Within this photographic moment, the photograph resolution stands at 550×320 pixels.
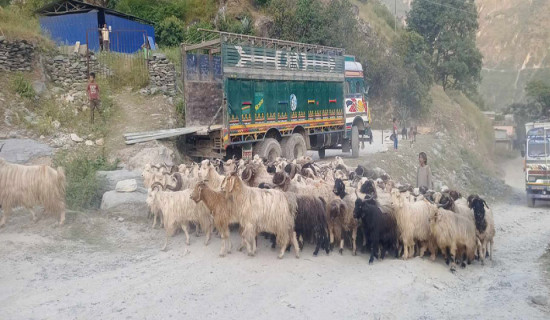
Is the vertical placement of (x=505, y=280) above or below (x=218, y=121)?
below

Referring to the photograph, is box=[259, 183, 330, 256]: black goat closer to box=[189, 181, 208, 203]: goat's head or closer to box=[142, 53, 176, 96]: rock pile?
box=[189, 181, 208, 203]: goat's head

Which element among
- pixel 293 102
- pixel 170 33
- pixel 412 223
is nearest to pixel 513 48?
pixel 170 33

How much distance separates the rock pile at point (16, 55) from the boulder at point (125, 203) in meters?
7.16

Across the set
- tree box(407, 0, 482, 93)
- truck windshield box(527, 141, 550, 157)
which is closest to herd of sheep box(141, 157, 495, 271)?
truck windshield box(527, 141, 550, 157)

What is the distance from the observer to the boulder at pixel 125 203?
10180mm

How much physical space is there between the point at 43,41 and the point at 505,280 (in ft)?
46.3

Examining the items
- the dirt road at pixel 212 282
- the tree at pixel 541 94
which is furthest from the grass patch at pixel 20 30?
the tree at pixel 541 94

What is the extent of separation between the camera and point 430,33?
1593 inches

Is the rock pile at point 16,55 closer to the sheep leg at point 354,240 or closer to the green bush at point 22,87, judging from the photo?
the green bush at point 22,87

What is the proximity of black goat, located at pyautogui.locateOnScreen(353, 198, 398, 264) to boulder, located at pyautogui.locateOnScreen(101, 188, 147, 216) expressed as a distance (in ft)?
13.3

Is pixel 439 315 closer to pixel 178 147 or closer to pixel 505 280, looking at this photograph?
pixel 505 280

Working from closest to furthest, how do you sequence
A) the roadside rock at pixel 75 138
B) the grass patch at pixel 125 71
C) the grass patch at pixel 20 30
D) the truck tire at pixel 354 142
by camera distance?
the roadside rock at pixel 75 138
the grass patch at pixel 20 30
the grass patch at pixel 125 71
the truck tire at pixel 354 142

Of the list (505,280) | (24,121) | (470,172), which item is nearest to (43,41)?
(24,121)

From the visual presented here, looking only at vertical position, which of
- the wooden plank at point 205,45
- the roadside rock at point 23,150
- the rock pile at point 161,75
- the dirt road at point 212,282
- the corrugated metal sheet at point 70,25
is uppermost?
the corrugated metal sheet at point 70,25
